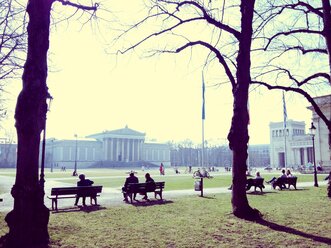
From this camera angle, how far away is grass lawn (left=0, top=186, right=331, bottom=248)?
698 cm

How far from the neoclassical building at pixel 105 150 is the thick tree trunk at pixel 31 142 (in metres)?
106

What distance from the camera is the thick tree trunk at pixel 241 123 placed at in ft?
33.7

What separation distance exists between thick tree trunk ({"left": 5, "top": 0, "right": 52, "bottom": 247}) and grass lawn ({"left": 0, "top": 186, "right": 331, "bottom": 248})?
70cm

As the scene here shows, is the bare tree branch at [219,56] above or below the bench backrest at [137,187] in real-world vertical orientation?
above

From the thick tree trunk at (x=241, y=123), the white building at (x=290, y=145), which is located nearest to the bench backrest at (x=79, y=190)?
the thick tree trunk at (x=241, y=123)

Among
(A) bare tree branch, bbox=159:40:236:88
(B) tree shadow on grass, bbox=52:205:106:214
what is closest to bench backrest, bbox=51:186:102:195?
(B) tree shadow on grass, bbox=52:205:106:214

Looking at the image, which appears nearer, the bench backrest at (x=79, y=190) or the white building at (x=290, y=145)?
the bench backrest at (x=79, y=190)

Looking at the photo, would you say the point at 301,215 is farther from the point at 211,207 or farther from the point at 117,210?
the point at 117,210

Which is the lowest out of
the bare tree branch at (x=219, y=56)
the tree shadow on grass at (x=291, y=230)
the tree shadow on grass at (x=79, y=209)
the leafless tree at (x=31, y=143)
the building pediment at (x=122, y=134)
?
the tree shadow on grass at (x=79, y=209)

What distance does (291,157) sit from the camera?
328ft

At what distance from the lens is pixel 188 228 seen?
8.33 metres

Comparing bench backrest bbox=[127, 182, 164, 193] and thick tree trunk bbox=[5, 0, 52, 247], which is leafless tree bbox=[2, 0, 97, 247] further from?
bench backrest bbox=[127, 182, 164, 193]

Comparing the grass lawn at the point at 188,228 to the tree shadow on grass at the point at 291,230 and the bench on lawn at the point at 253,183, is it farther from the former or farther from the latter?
the bench on lawn at the point at 253,183

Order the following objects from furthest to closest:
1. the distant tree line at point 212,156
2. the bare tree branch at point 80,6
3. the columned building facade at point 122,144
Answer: the distant tree line at point 212,156
the columned building facade at point 122,144
the bare tree branch at point 80,6
